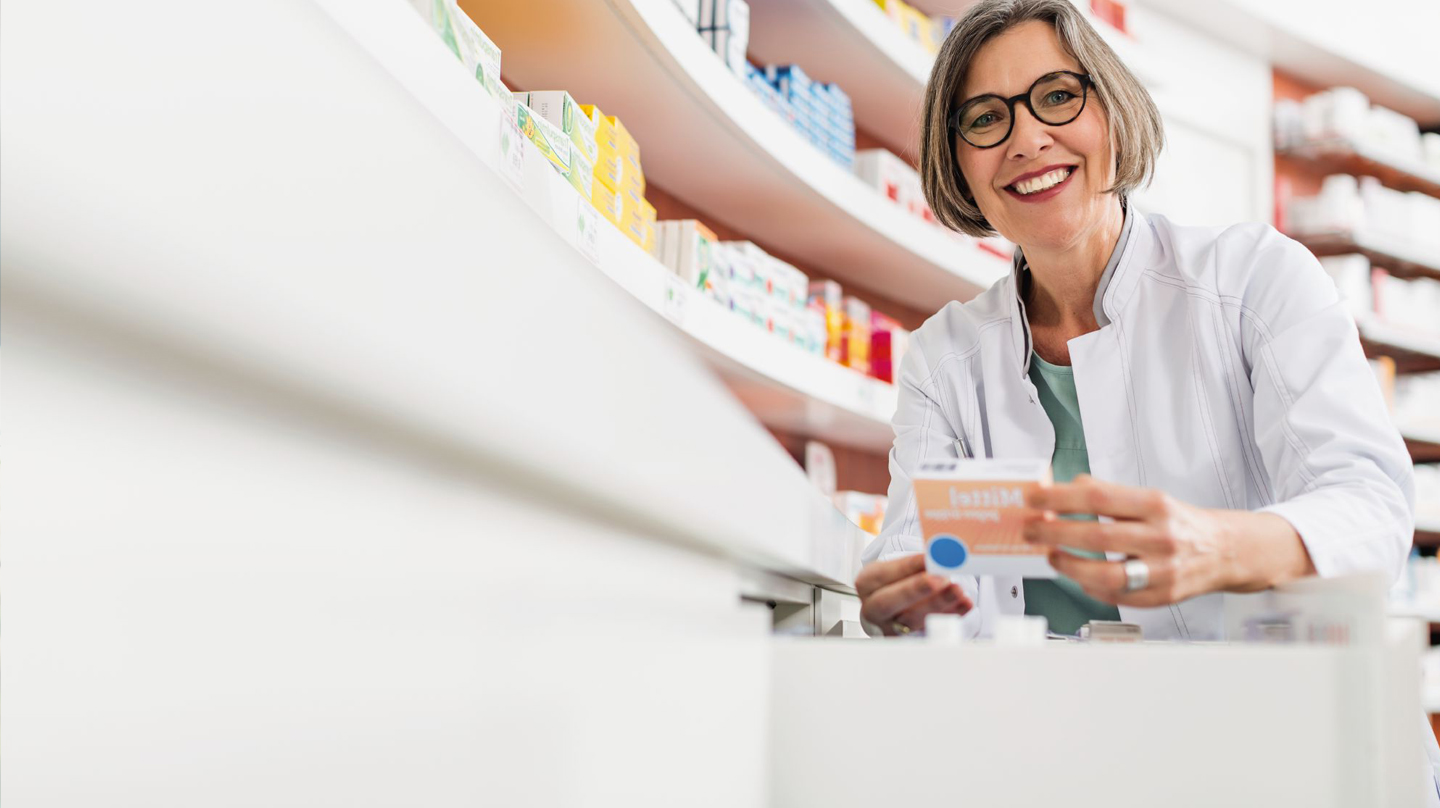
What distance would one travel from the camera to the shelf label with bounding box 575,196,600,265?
1.57 metres

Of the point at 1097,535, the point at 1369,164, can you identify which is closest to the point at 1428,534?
the point at 1369,164

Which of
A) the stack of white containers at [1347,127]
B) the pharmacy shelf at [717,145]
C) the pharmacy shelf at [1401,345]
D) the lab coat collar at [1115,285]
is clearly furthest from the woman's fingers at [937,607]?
the stack of white containers at [1347,127]

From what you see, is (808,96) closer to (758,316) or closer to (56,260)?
(758,316)

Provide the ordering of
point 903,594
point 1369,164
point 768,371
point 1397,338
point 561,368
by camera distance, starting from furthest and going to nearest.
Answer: point 1369,164, point 1397,338, point 768,371, point 903,594, point 561,368

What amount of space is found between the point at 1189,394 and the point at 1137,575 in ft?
2.34

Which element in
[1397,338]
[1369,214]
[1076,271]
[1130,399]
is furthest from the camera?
[1369,214]

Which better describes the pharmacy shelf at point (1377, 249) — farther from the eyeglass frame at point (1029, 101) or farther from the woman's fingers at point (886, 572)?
the woman's fingers at point (886, 572)

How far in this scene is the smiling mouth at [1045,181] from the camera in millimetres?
1529

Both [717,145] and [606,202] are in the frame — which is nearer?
[606,202]

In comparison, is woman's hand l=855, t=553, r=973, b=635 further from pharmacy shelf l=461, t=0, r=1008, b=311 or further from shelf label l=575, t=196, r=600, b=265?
pharmacy shelf l=461, t=0, r=1008, b=311

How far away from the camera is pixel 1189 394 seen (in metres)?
1.43

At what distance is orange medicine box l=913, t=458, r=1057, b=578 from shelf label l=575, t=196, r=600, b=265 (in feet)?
2.97

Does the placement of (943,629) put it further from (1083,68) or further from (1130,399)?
(1083,68)

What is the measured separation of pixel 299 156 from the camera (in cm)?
28
